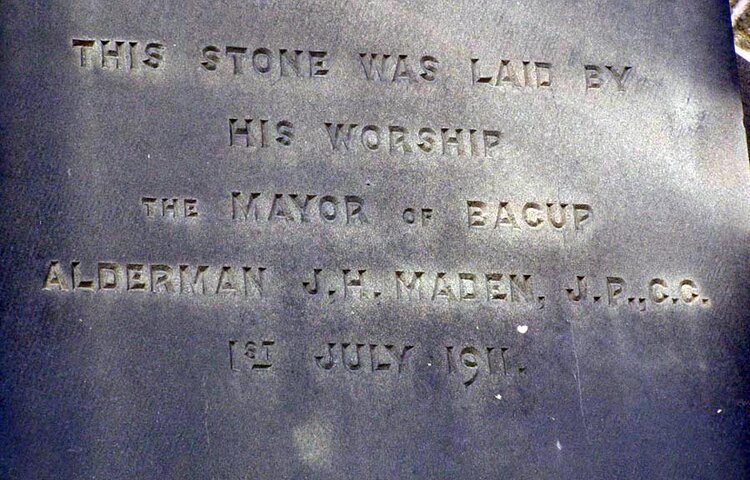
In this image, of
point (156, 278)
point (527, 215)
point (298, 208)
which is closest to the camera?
point (156, 278)

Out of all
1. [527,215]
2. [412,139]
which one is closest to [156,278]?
[412,139]

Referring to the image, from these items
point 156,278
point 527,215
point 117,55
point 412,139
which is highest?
point 117,55

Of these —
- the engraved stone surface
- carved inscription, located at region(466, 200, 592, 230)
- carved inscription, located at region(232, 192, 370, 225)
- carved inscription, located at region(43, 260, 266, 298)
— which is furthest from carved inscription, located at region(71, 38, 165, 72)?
carved inscription, located at region(466, 200, 592, 230)

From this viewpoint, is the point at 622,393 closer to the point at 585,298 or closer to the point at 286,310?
the point at 585,298

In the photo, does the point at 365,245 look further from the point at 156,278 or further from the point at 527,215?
the point at 156,278

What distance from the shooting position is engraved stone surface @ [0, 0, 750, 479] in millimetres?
5566

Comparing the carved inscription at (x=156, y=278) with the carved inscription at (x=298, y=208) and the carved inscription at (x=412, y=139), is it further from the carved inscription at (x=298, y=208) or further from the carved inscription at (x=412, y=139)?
the carved inscription at (x=412, y=139)

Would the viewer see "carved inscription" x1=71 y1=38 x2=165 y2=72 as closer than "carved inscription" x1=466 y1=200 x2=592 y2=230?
Yes

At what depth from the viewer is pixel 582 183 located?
6.15m

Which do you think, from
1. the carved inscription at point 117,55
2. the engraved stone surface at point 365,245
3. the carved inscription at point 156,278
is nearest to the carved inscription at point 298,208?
the engraved stone surface at point 365,245

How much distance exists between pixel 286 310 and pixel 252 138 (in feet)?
1.98

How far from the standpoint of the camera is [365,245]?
232 inches

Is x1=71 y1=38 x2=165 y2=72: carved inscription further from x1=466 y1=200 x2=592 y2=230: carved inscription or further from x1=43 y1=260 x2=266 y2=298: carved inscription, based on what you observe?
x1=466 y1=200 x2=592 y2=230: carved inscription

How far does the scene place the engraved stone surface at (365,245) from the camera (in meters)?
5.57
